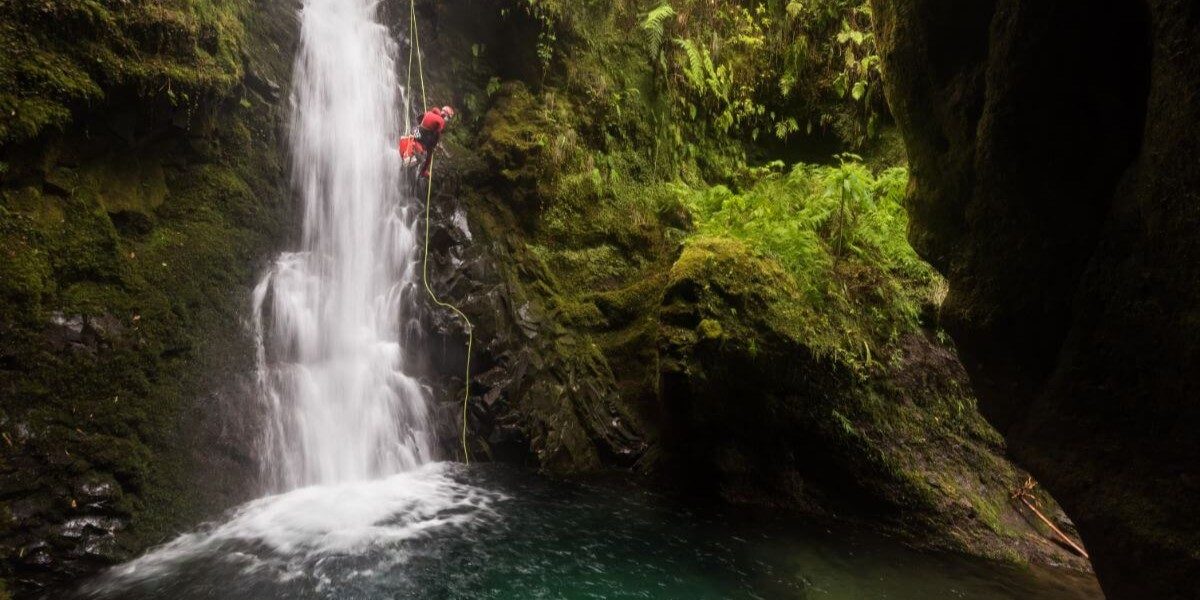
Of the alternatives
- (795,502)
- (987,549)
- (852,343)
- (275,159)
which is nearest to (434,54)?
(275,159)

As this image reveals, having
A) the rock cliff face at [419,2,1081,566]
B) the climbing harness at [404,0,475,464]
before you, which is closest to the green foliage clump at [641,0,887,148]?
the rock cliff face at [419,2,1081,566]

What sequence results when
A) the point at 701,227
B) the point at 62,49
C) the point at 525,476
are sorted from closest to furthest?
the point at 62,49 → the point at 525,476 → the point at 701,227

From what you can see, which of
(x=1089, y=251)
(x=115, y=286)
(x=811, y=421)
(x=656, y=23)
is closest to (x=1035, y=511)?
(x=811, y=421)

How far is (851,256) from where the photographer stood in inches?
292

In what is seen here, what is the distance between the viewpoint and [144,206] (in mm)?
5684

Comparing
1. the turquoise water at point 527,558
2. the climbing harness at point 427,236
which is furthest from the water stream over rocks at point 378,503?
the climbing harness at point 427,236

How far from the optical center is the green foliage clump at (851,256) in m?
6.76

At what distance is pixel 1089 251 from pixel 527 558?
179 inches

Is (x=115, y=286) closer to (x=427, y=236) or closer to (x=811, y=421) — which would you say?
(x=427, y=236)

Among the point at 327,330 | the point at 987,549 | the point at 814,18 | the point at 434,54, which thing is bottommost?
the point at 987,549

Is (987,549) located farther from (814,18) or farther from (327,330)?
(814,18)

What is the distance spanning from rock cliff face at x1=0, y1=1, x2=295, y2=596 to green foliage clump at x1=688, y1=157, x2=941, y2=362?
6313mm

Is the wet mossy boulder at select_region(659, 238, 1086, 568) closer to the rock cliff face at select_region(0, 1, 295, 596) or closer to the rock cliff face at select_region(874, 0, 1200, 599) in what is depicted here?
the rock cliff face at select_region(874, 0, 1200, 599)

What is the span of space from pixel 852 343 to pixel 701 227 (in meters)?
3.49
